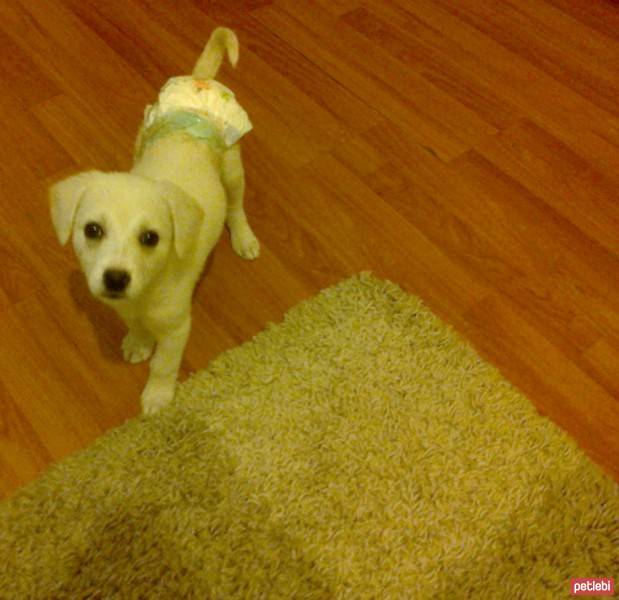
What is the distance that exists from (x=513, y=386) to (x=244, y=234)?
32.5 inches

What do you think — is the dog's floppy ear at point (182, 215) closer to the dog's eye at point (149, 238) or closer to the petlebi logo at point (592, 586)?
the dog's eye at point (149, 238)

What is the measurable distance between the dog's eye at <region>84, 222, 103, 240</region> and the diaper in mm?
362

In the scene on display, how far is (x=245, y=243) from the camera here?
1578 millimetres

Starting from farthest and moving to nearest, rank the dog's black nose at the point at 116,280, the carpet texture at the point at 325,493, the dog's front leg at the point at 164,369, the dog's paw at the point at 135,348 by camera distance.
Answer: the dog's paw at the point at 135,348 < the dog's front leg at the point at 164,369 < the carpet texture at the point at 325,493 < the dog's black nose at the point at 116,280

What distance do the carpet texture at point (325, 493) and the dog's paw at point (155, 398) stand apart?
23 millimetres

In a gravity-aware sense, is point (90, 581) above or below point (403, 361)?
below

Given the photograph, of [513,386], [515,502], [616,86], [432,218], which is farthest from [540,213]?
[515,502]

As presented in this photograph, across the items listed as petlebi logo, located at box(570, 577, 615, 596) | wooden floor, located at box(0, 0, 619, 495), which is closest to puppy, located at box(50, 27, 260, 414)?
wooden floor, located at box(0, 0, 619, 495)

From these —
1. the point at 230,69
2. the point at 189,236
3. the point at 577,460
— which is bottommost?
the point at 577,460

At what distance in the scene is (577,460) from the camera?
1305mm

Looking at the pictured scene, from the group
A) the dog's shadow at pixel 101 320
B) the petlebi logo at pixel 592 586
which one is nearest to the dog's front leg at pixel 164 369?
the dog's shadow at pixel 101 320

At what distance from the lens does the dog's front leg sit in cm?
125

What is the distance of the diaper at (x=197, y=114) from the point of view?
129 centimetres

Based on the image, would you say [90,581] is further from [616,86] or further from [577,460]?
[616,86]
